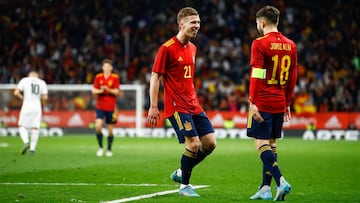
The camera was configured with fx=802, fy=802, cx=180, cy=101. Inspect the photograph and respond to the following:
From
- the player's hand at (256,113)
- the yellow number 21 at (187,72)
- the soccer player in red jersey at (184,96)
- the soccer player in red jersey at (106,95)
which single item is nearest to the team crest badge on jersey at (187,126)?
the soccer player in red jersey at (184,96)

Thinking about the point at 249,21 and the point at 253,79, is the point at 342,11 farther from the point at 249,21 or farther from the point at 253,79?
the point at 253,79

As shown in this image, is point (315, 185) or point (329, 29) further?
point (329, 29)

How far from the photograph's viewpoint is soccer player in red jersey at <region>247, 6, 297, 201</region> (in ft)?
32.9

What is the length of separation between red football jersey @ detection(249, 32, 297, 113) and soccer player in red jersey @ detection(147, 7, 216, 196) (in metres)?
1.07

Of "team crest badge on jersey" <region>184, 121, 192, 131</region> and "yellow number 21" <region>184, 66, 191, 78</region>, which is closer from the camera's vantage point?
"team crest badge on jersey" <region>184, 121, 192, 131</region>

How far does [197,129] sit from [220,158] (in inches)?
361

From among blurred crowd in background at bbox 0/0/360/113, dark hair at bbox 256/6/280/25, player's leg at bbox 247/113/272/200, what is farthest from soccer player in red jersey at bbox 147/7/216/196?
blurred crowd in background at bbox 0/0/360/113

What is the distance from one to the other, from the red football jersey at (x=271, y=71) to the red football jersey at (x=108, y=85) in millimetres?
11127

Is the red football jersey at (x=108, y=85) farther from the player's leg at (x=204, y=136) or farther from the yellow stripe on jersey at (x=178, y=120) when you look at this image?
the yellow stripe on jersey at (x=178, y=120)

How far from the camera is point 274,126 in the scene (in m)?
10.5

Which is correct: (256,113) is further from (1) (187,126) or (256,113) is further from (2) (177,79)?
(2) (177,79)

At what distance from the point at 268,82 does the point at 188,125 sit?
4.13 feet

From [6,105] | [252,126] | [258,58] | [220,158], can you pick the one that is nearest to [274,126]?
[252,126]

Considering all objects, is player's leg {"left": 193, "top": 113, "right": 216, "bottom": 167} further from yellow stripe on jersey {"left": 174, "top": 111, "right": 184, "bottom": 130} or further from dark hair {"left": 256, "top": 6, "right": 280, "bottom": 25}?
dark hair {"left": 256, "top": 6, "right": 280, "bottom": 25}
